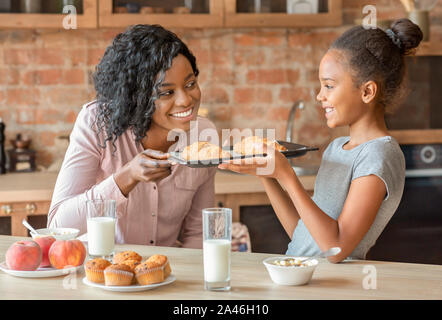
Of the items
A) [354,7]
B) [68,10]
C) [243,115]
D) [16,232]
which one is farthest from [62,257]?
[354,7]

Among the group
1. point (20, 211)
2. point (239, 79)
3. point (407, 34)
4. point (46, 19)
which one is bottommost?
point (20, 211)

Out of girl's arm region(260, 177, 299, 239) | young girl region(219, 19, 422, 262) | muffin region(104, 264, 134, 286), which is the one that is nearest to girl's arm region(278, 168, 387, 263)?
young girl region(219, 19, 422, 262)

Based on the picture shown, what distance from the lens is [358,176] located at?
1518mm

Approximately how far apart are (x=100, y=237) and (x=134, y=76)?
0.63m

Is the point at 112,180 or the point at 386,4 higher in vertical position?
the point at 386,4

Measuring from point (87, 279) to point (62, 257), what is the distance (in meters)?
0.11

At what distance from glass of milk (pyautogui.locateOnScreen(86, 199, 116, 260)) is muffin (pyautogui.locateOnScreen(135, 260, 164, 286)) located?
206mm

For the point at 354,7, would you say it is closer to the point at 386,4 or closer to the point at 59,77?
the point at 386,4

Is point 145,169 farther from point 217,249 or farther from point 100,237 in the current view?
point 217,249

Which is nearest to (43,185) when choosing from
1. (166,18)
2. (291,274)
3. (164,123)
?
(166,18)

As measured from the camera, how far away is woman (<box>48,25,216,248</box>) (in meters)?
1.81

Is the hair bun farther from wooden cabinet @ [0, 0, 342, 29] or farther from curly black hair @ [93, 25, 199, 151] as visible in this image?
wooden cabinet @ [0, 0, 342, 29]

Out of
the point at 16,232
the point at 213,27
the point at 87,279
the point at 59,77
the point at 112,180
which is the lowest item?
the point at 16,232

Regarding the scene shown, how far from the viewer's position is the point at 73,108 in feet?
10.7
